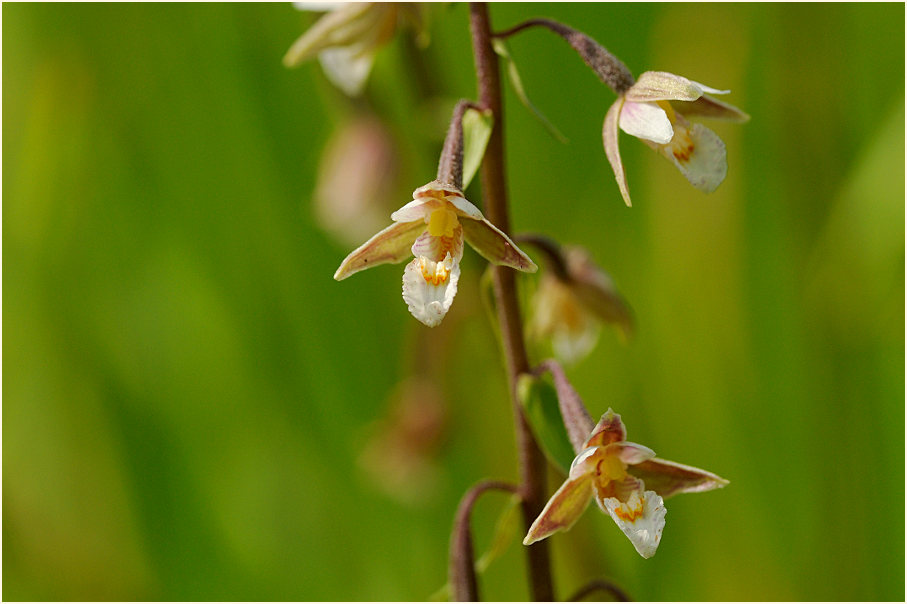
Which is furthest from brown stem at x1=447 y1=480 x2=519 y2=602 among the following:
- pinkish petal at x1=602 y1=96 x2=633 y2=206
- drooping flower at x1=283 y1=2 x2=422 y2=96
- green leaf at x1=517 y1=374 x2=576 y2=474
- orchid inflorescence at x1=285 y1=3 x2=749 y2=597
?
drooping flower at x1=283 y1=2 x2=422 y2=96

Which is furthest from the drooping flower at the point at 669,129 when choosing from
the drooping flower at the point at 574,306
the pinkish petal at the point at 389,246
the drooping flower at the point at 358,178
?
the drooping flower at the point at 358,178

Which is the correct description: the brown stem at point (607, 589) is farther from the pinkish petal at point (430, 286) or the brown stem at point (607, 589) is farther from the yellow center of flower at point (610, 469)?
the pinkish petal at point (430, 286)

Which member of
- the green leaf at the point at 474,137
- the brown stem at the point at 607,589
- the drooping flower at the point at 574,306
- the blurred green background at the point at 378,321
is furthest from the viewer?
the blurred green background at the point at 378,321

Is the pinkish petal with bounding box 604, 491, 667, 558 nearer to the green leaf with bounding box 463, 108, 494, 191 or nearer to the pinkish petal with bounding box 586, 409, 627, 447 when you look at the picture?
the pinkish petal with bounding box 586, 409, 627, 447

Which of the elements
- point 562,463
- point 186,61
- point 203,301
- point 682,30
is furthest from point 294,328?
point 562,463

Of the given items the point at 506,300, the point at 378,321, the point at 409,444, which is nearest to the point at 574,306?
the point at 506,300

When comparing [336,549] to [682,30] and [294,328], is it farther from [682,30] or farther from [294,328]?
[682,30]
